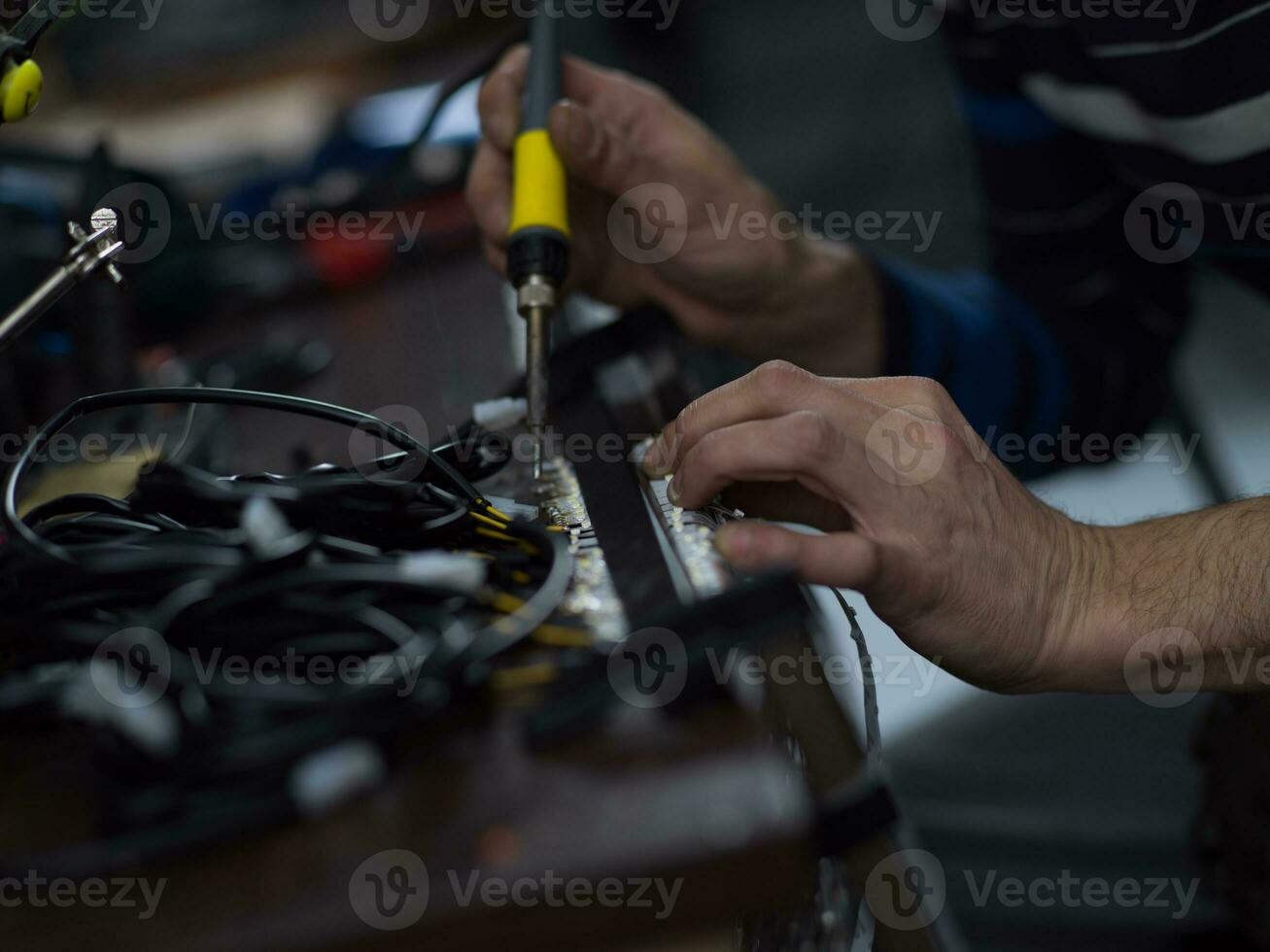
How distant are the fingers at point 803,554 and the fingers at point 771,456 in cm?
3

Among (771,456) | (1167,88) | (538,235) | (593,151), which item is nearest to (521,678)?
(771,456)

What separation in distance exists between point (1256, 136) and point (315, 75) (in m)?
1.08

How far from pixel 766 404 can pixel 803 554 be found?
71 millimetres

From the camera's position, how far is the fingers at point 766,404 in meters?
0.40

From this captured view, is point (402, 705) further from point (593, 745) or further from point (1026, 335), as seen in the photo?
point (1026, 335)

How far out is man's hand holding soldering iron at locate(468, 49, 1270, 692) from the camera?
0.39 metres

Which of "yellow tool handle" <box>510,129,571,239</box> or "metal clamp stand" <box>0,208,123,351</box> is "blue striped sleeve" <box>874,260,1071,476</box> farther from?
"metal clamp stand" <box>0,208,123,351</box>

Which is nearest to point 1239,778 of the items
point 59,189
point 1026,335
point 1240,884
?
point 1240,884

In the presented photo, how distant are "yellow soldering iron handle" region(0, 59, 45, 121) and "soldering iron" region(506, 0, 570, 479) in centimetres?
20

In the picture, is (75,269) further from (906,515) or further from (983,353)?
(983,353)

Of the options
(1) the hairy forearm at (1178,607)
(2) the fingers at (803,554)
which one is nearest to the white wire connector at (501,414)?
(2) the fingers at (803,554)

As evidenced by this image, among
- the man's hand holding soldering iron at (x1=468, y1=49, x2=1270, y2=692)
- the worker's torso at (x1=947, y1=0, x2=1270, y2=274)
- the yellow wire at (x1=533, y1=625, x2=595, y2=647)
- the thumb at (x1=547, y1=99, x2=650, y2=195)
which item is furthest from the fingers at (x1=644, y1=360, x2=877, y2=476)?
the worker's torso at (x1=947, y1=0, x2=1270, y2=274)

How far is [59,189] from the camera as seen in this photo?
721mm

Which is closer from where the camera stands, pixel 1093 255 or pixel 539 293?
pixel 539 293
